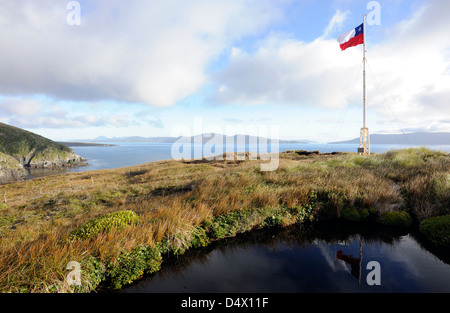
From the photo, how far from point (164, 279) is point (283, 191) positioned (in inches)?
247

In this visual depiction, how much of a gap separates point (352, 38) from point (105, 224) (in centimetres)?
2715

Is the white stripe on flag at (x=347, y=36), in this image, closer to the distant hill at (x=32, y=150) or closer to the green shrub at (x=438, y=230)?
the green shrub at (x=438, y=230)

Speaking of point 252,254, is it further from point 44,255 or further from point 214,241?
point 44,255

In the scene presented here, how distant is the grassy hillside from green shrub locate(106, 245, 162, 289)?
158635mm

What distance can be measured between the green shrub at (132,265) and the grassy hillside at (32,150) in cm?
15863

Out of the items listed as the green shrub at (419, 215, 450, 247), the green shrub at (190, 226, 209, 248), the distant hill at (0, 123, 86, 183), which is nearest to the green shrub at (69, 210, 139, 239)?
the green shrub at (190, 226, 209, 248)

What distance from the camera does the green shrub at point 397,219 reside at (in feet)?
25.7

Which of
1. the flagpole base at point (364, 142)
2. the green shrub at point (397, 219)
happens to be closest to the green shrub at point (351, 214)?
the green shrub at point (397, 219)

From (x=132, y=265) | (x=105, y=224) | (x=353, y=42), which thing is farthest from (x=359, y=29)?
(x=132, y=265)

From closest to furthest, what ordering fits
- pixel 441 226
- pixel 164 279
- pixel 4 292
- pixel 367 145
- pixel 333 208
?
pixel 4 292 → pixel 164 279 → pixel 441 226 → pixel 333 208 → pixel 367 145

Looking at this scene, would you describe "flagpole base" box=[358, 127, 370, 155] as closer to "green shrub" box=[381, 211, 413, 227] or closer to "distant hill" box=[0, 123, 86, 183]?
"green shrub" box=[381, 211, 413, 227]
